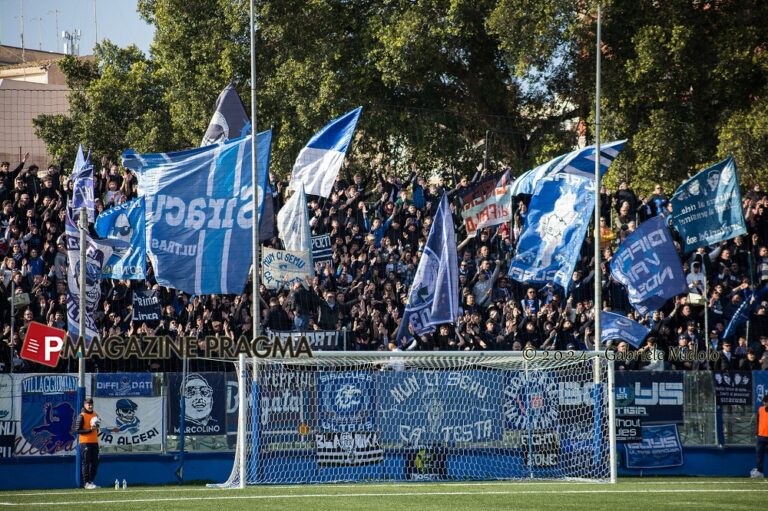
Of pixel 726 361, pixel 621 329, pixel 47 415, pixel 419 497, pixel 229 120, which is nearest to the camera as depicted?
pixel 419 497

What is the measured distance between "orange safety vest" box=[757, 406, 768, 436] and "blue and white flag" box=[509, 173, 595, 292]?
462cm

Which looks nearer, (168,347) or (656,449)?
(168,347)

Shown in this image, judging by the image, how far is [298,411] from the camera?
19.9 metres

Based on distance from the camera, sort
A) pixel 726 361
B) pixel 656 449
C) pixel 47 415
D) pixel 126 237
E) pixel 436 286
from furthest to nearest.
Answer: pixel 726 361 < pixel 656 449 < pixel 436 286 < pixel 126 237 < pixel 47 415

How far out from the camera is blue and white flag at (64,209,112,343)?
69.6ft

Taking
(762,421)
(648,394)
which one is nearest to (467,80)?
(648,394)

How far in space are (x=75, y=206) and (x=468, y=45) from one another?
14.7 meters

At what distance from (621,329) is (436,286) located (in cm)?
407

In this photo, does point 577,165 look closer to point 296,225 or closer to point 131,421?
point 296,225

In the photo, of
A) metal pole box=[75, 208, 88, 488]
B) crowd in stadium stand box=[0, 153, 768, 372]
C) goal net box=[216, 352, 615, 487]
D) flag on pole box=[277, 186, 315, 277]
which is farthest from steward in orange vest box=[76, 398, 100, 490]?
flag on pole box=[277, 186, 315, 277]

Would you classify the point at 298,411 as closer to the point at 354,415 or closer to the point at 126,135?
the point at 354,415

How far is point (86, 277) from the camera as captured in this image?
21.4 metres

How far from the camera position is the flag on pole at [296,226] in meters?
21.8

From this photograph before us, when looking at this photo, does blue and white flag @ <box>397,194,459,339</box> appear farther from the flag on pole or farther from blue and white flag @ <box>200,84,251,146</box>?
blue and white flag @ <box>200,84,251,146</box>
